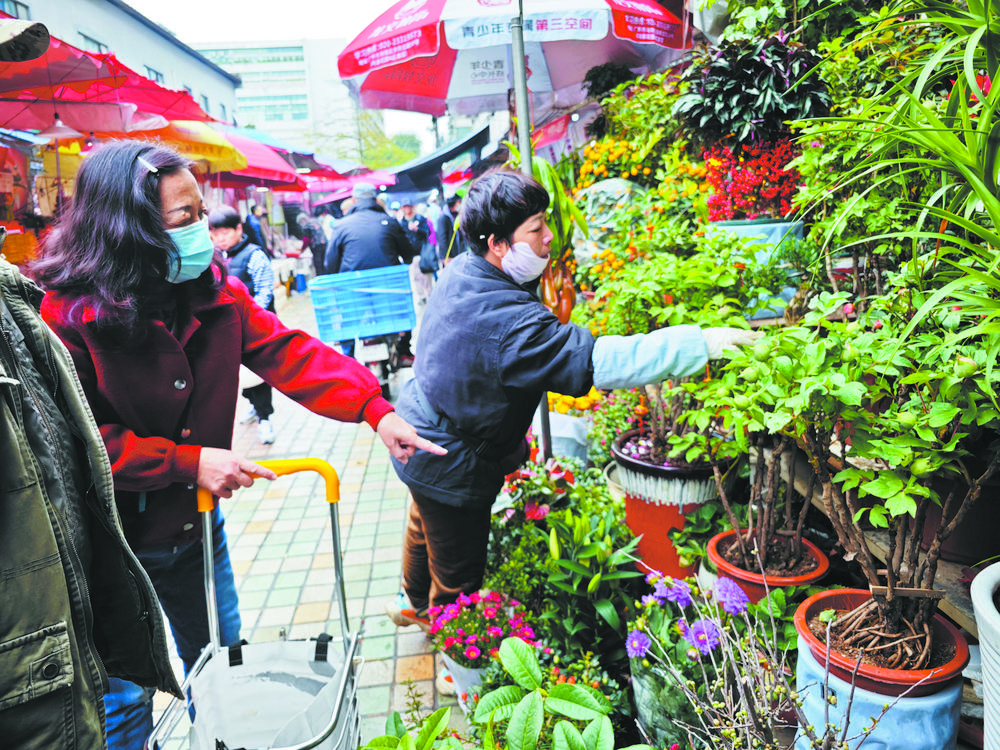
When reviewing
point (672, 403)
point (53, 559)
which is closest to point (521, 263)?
point (672, 403)

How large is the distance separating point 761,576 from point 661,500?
0.72 metres

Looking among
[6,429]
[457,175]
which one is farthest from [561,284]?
[457,175]

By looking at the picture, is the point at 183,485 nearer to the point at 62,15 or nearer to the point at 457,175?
the point at 62,15

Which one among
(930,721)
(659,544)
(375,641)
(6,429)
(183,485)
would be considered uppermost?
(6,429)

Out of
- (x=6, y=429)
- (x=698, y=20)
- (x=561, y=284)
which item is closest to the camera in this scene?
(x=6, y=429)

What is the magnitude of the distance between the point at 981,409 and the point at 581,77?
6143 mm

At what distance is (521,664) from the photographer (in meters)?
1.77

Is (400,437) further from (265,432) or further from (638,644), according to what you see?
(265,432)

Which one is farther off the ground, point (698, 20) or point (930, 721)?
point (698, 20)

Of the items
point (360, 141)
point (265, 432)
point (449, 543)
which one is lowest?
point (265, 432)

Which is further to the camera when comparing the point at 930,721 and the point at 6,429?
the point at 930,721

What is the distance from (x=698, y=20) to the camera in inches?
161

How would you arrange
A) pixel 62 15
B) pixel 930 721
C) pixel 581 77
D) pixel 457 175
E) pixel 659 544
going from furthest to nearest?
1. pixel 457 175
2. pixel 62 15
3. pixel 581 77
4. pixel 659 544
5. pixel 930 721

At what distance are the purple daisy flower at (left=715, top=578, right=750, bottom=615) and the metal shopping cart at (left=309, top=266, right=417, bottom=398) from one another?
469cm
